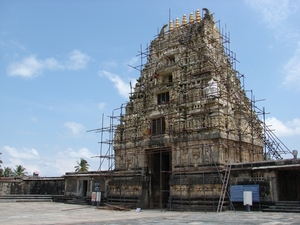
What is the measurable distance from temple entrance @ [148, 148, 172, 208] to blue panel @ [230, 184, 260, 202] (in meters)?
6.62

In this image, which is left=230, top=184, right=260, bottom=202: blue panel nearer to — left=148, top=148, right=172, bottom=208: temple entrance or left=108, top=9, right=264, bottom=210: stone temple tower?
left=108, top=9, right=264, bottom=210: stone temple tower

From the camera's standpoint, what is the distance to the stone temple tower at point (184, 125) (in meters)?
24.7

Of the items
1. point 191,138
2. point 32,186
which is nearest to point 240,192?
point 191,138

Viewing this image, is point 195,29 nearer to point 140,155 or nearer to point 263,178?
point 140,155

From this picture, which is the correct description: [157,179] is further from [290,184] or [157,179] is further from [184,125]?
[290,184]

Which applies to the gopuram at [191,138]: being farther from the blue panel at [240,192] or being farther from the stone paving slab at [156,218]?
the stone paving slab at [156,218]

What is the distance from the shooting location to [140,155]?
95.5 feet

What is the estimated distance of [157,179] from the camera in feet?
96.1

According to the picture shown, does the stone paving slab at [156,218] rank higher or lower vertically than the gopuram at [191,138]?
lower

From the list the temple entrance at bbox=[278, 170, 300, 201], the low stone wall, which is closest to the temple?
the temple entrance at bbox=[278, 170, 300, 201]

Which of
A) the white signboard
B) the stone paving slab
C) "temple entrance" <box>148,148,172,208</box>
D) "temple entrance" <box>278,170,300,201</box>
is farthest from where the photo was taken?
"temple entrance" <box>148,148,172,208</box>

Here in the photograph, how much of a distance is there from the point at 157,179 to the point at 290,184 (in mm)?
10971

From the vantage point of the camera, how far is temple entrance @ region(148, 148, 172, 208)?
28250 mm

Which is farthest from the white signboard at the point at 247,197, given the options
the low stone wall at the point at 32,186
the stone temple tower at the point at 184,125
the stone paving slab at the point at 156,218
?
the low stone wall at the point at 32,186
